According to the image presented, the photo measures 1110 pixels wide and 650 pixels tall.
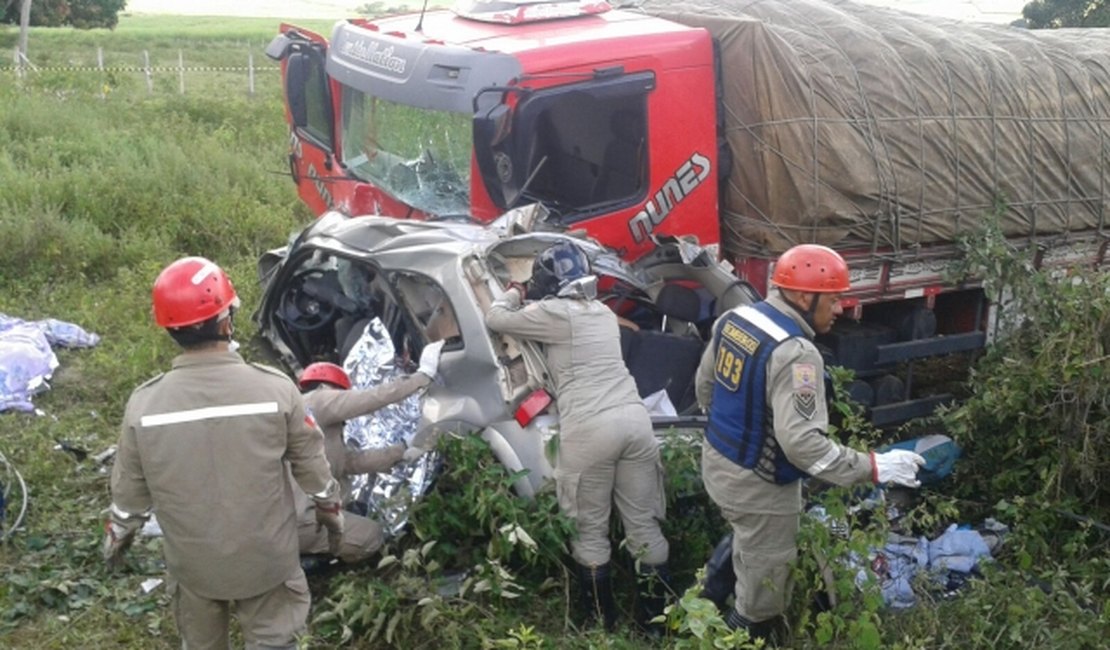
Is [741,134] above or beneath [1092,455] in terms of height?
above

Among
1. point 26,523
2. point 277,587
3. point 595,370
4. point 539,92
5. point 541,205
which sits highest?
point 539,92

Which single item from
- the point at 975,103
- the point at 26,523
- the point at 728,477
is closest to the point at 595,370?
the point at 728,477

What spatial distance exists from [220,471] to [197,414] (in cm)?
20

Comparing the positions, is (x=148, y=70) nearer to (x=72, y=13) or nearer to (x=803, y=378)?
(x=72, y=13)

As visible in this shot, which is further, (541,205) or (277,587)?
(541,205)

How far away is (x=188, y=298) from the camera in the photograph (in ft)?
13.4

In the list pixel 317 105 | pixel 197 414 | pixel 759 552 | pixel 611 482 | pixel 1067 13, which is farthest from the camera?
pixel 1067 13

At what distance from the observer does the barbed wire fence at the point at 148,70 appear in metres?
18.4

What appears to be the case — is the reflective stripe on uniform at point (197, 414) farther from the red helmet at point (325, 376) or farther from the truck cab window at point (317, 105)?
the truck cab window at point (317, 105)

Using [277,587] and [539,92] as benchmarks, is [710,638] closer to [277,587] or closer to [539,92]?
[277,587]

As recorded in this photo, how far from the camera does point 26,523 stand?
20.1 feet

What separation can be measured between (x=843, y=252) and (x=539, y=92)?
1.94 m

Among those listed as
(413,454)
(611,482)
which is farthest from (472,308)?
(611,482)

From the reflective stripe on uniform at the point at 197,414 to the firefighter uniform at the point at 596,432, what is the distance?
153 centimetres
